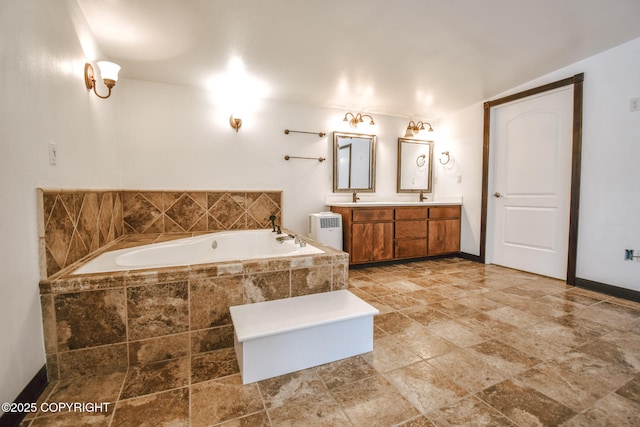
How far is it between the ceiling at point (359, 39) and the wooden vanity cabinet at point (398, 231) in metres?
1.49

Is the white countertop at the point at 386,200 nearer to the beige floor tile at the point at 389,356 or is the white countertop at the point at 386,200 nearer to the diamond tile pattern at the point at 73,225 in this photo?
the beige floor tile at the point at 389,356

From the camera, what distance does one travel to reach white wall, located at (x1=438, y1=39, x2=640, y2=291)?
241 cm

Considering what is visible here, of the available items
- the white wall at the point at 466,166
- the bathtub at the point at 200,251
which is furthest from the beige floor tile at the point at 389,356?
the white wall at the point at 466,166

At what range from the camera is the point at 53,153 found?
153cm

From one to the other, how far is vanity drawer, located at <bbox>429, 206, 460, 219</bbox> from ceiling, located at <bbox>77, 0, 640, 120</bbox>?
1552 millimetres

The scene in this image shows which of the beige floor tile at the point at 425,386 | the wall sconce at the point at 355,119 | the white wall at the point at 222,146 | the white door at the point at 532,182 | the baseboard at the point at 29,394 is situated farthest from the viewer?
the wall sconce at the point at 355,119

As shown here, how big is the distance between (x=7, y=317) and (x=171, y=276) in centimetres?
62

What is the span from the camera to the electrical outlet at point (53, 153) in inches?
59.1

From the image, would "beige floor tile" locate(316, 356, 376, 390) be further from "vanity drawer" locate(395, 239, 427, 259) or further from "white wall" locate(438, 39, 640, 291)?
"white wall" locate(438, 39, 640, 291)

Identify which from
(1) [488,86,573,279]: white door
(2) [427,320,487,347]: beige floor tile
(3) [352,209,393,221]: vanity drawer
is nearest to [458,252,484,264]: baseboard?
(1) [488,86,573,279]: white door

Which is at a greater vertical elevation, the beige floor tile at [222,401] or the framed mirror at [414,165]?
the framed mirror at [414,165]

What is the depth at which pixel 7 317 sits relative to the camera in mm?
1126

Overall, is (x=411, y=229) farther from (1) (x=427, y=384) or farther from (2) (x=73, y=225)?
(2) (x=73, y=225)

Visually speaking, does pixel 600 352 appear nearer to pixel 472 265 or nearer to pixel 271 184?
pixel 472 265
